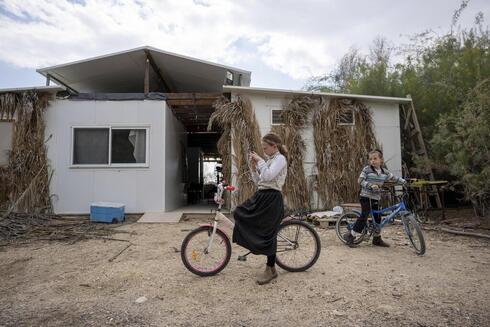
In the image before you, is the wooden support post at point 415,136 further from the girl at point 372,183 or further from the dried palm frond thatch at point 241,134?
the girl at point 372,183

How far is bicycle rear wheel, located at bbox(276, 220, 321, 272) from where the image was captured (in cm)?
385

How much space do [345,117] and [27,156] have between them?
310 inches

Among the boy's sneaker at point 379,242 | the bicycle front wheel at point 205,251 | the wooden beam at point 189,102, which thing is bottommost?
the boy's sneaker at point 379,242

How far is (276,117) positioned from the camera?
8.78 meters

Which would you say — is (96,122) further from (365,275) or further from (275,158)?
(365,275)

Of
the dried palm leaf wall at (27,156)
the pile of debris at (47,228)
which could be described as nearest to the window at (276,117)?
the pile of debris at (47,228)

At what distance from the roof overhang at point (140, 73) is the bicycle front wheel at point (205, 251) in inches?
240

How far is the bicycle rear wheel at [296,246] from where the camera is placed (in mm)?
3854

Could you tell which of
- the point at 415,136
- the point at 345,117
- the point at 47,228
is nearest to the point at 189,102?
the point at 345,117

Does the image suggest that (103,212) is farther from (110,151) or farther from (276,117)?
(276,117)

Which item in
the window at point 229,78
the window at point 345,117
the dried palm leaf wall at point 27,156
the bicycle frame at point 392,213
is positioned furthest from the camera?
the window at point 229,78

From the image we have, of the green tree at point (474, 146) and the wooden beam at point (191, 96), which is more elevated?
the wooden beam at point (191, 96)

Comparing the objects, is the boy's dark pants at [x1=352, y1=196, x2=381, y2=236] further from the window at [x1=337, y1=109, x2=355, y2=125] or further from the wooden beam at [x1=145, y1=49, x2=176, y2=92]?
the wooden beam at [x1=145, y1=49, x2=176, y2=92]

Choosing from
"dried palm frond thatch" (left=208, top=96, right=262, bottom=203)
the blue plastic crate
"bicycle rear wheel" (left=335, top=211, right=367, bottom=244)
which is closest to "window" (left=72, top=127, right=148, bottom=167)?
the blue plastic crate
